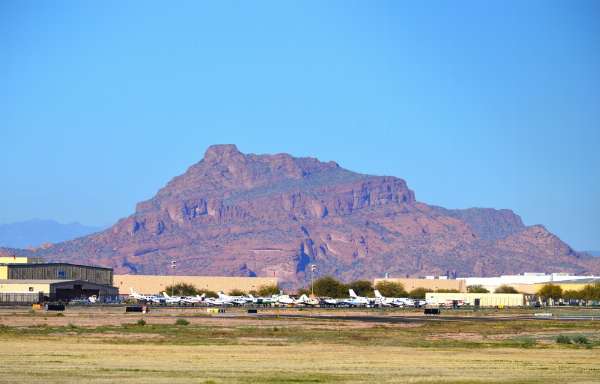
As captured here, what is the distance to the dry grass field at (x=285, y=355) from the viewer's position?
46.7 m

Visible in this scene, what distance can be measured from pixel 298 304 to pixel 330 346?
122 m

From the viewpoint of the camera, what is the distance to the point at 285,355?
59.1 m

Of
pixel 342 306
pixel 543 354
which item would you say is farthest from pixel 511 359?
pixel 342 306

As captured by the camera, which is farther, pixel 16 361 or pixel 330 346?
pixel 330 346

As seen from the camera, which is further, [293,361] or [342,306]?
[342,306]

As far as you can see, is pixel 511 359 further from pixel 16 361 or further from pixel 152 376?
pixel 16 361

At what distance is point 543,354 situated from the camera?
6275 cm

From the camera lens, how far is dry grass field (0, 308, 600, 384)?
46719 millimetres

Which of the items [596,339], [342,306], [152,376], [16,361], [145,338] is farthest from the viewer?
[342,306]

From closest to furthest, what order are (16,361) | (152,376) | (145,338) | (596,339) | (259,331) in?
(152,376), (16,361), (145,338), (596,339), (259,331)

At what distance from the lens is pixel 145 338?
72.4 meters

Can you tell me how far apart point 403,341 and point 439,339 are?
13.8 ft

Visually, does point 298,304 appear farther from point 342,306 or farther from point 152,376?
point 152,376

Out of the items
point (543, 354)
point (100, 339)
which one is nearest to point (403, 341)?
point (543, 354)
